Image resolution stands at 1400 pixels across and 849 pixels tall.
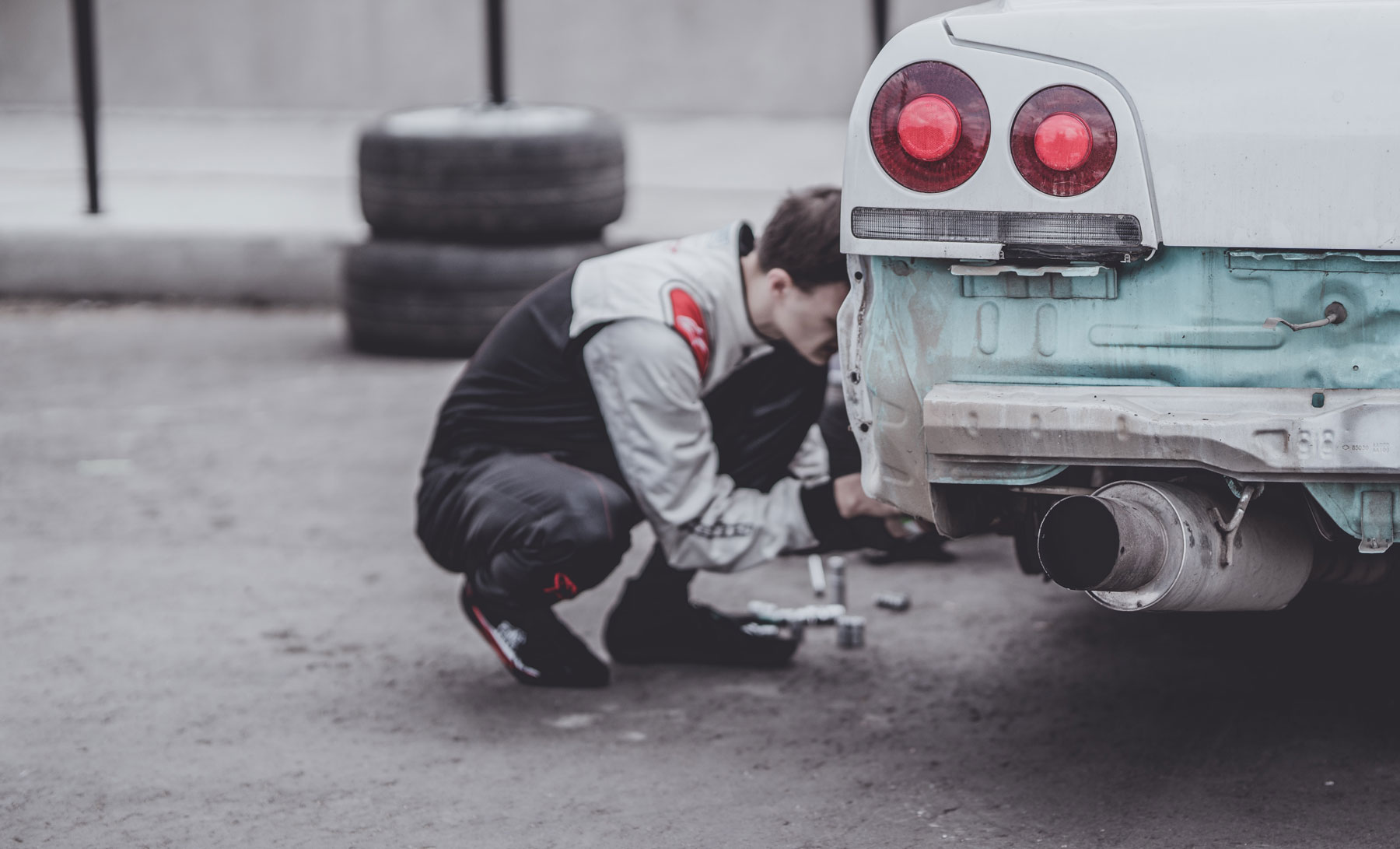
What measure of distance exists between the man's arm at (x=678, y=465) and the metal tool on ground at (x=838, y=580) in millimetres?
569

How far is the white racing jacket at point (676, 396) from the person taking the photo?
121 inches

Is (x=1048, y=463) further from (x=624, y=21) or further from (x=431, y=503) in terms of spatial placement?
(x=624, y=21)

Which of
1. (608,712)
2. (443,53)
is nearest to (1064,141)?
(608,712)

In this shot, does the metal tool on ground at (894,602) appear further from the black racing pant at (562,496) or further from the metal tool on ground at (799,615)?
the black racing pant at (562,496)

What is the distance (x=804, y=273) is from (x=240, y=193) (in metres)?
7.13

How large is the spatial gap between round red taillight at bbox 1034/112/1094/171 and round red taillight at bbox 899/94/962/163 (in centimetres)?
12

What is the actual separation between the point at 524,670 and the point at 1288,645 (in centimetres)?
154

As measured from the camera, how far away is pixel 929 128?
7.77ft

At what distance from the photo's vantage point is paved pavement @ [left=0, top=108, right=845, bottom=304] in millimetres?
7504

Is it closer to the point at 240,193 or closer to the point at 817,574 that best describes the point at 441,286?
the point at 817,574

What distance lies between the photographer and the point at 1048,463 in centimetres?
237

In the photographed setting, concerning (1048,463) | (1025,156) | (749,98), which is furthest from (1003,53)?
(749,98)

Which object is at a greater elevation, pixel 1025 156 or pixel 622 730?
pixel 1025 156

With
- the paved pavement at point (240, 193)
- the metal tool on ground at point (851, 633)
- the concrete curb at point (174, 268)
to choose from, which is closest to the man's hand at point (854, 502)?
the metal tool on ground at point (851, 633)
